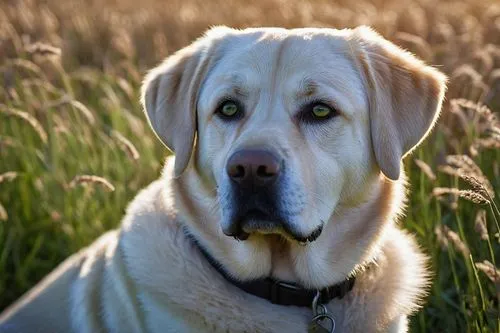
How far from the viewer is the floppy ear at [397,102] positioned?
367 cm

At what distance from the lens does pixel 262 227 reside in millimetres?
3404

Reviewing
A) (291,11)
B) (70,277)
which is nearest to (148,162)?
(70,277)

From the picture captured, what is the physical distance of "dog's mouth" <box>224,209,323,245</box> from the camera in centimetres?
338

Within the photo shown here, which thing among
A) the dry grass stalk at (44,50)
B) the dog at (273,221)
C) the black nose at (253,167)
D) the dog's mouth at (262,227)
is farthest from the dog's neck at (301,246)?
the dry grass stalk at (44,50)

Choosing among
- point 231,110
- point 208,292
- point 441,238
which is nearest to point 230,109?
point 231,110

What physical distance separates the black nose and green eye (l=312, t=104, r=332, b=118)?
427mm

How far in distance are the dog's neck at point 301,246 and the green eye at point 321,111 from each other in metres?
0.40

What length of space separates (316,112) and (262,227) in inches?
22.2

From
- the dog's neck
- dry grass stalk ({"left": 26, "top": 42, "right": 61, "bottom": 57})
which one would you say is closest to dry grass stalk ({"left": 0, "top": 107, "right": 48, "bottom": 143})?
dry grass stalk ({"left": 26, "top": 42, "right": 61, "bottom": 57})

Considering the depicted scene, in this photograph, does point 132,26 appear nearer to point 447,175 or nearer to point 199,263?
point 447,175

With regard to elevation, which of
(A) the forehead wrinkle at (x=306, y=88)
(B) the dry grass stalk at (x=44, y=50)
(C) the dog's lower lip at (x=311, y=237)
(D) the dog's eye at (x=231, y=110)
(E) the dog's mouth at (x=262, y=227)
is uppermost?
(A) the forehead wrinkle at (x=306, y=88)

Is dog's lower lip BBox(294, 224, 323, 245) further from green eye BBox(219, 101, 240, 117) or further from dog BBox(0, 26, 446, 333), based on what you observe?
green eye BBox(219, 101, 240, 117)

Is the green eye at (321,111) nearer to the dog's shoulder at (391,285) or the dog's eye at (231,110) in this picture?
the dog's eye at (231,110)

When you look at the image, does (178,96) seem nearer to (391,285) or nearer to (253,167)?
(253,167)
